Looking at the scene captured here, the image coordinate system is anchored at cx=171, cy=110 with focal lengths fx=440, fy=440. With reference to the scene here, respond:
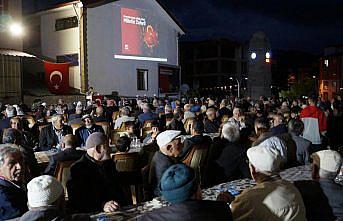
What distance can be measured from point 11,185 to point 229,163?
115 inches

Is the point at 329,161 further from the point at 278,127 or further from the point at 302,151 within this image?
the point at 278,127

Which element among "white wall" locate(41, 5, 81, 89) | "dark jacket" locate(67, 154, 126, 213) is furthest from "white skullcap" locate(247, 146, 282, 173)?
"white wall" locate(41, 5, 81, 89)

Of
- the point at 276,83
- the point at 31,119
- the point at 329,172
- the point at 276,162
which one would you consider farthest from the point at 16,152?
the point at 276,83

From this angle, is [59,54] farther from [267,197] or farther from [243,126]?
[267,197]

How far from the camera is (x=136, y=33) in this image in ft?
93.7

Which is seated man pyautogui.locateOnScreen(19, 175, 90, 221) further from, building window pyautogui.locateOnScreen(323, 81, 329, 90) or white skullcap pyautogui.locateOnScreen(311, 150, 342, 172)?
building window pyautogui.locateOnScreen(323, 81, 329, 90)

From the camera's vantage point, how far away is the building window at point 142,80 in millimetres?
29514

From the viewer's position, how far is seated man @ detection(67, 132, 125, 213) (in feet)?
14.5

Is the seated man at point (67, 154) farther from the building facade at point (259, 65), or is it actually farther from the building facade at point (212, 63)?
the building facade at point (212, 63)

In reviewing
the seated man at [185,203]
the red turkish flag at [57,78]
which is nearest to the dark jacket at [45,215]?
the seated man at [185,203]

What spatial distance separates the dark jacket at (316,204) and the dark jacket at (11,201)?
7.64ft

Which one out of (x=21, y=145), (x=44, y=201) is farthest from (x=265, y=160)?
(x=21, y=145)

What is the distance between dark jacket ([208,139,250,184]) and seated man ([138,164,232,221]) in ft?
9.88

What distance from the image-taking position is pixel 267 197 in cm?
299
